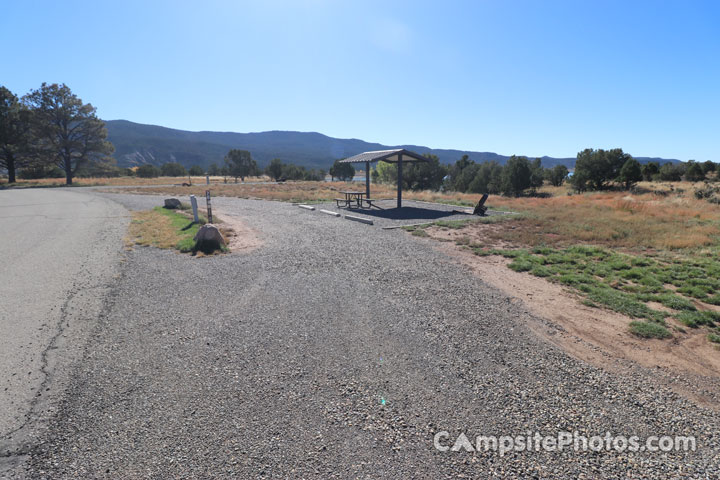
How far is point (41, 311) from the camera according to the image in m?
4.80

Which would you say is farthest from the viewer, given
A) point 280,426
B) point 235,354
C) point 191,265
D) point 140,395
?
point 191,265

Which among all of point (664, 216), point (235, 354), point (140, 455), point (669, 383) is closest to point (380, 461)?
point (140, 455)

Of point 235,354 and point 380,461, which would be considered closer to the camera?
point 380,461

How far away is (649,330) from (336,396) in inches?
166

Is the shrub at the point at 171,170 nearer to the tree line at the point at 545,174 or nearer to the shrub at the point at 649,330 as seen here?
the tree line at the point at 545,174

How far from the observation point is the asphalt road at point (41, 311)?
2793 mm

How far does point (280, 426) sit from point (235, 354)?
134cm

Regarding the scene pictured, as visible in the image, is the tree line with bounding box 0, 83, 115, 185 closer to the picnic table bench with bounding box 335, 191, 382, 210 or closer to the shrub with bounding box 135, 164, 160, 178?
the shrub with bounding box 135, 164, 160, 178

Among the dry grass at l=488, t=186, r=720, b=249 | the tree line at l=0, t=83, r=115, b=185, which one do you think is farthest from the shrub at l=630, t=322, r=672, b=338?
the tree line at l=0, t=83, r=115, b=185

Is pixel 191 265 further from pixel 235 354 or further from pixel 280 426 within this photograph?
pixel 280 426

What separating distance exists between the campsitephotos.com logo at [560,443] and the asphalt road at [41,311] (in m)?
3.24

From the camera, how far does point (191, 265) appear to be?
738 cm

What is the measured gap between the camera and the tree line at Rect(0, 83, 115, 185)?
132 ft

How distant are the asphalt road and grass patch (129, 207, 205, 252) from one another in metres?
0.64
